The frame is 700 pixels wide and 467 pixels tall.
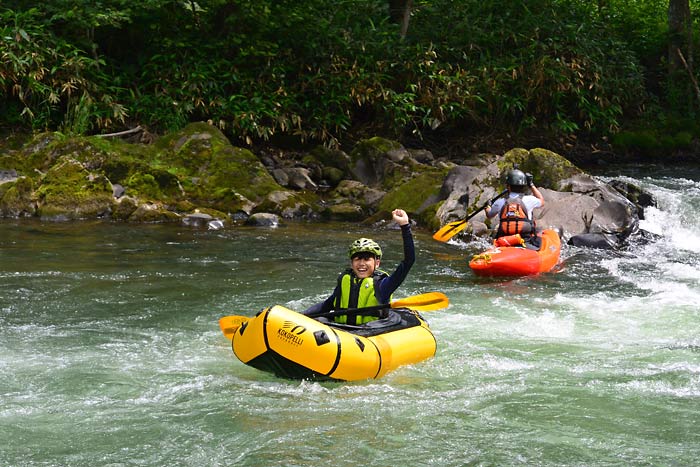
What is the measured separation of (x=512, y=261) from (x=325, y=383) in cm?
398

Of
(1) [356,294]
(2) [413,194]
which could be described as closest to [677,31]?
(2) [413,194]

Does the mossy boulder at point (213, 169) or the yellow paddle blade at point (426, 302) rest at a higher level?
the mossy boulder at point (213, 169)

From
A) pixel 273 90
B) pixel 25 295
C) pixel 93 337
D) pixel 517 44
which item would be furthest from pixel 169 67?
pixel 93 337

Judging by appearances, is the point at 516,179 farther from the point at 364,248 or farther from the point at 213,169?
the point at 213,169

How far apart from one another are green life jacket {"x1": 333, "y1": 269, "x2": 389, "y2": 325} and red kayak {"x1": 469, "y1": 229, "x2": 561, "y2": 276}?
3.16 meters

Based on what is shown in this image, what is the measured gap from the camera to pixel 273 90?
50.1ft

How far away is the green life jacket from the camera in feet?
18.5

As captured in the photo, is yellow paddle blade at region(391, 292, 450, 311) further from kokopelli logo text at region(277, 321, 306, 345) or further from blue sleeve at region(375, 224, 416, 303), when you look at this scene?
kokopelli logo text at region(277, 321, 306, 345)

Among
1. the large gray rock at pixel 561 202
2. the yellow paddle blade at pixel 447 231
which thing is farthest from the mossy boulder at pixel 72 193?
the yellow paddle blade at pixel 447 231

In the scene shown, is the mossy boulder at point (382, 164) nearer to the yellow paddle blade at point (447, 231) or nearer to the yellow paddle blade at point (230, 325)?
the yellow paddle blade at point (447, 231)

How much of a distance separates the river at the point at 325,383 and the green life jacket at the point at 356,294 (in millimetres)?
490

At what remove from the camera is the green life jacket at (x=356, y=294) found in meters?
5.64

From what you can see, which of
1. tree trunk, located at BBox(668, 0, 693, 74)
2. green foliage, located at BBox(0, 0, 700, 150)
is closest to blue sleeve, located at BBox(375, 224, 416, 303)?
green foliage, located at BBox(0, 0, 700, 150)

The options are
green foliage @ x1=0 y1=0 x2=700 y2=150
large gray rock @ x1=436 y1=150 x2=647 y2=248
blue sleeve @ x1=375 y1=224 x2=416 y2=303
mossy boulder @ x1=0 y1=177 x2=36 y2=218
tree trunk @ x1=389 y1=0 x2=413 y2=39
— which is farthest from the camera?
tree trunk @ x1=389 y1=0 x2=413 y2=39
